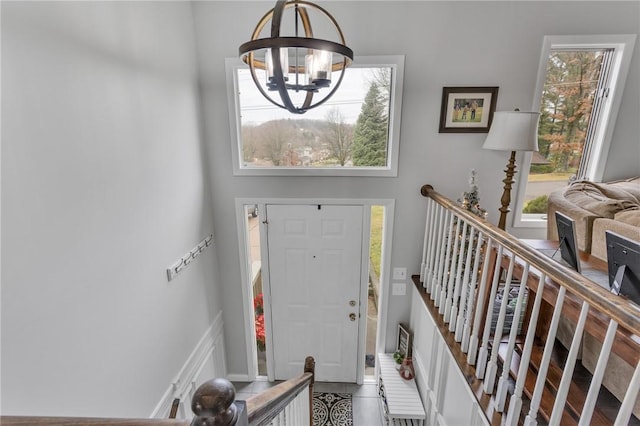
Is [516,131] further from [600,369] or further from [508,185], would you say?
[600,369]

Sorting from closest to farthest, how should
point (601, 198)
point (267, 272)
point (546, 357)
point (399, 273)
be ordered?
point (546, 357), point (601, 198), point (399, 273), point (267, 272)

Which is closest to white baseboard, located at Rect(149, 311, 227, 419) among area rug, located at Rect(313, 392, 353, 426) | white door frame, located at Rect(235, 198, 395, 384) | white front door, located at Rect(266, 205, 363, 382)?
white door frame, located at Rect(235, 198, 395, 384)

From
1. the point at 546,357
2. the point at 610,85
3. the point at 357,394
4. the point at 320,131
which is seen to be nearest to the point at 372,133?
the point at 320,131

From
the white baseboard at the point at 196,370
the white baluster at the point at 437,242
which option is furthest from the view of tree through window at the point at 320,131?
the white baseboard at the point at 196,370

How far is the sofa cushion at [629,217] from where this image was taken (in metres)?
1.69

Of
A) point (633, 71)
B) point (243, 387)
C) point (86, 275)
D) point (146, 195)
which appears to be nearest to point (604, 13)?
point (633, 71)

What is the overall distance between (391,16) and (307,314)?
2927mm

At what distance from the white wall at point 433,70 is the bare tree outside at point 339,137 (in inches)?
9.8

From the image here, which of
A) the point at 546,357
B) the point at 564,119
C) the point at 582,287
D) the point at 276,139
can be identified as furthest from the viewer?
the point at 276,139

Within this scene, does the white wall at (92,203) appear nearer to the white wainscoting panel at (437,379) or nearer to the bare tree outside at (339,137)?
the bare tree outside at (339,137)

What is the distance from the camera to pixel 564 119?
8.48ft

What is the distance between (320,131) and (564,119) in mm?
2164

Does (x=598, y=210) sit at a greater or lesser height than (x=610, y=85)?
lesser

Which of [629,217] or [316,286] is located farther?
[316,286]
